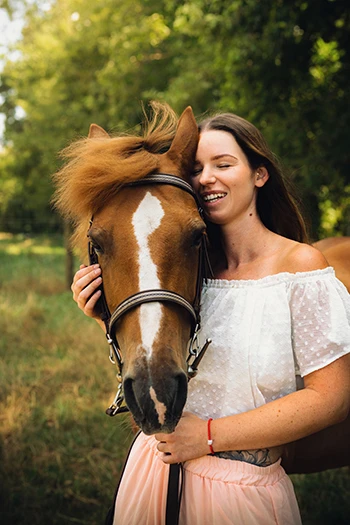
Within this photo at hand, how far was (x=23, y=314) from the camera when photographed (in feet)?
27.1

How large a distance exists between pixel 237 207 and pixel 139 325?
2.27 ft

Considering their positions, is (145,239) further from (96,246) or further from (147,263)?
(96,246)

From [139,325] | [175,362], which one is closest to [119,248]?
[139,325]

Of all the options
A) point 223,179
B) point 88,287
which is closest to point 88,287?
point 88,287

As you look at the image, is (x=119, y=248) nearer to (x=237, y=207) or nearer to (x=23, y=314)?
(x=237, y=207)

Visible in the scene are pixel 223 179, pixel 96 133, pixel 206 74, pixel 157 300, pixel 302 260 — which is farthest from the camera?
pixel 206 74

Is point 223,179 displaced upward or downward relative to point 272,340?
upward

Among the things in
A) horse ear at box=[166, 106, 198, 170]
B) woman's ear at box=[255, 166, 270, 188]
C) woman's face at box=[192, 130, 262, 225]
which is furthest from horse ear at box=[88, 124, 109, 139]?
woman's ear at box=[255, 166, 270, 188]

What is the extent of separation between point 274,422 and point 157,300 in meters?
0.58

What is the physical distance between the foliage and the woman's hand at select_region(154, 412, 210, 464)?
4.61 feet

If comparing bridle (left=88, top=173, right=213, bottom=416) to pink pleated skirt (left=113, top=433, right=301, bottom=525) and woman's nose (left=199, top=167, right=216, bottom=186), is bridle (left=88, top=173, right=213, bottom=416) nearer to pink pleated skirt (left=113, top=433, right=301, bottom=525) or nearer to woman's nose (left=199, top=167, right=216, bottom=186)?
woman's nose (left=199, top=167, right=216, bottom=186)

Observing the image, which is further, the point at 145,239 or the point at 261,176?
the point at 261,176

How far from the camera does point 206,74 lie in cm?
841

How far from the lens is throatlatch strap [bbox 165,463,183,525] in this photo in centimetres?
161
